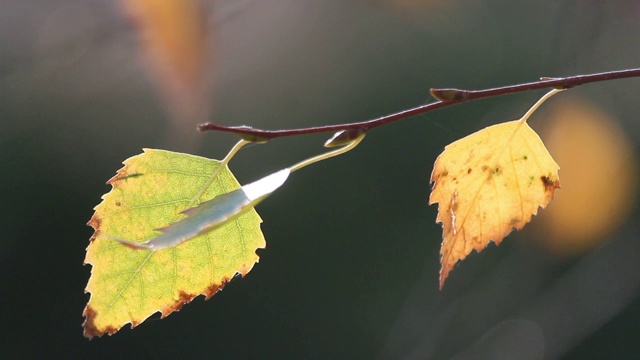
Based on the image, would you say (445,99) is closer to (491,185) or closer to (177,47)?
(491,185)

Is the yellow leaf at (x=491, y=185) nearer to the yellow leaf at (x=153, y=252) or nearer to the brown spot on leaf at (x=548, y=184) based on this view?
the brown spot on leaf at (x=548, y=184)

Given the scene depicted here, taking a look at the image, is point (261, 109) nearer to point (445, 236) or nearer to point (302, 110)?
point (302, 110)

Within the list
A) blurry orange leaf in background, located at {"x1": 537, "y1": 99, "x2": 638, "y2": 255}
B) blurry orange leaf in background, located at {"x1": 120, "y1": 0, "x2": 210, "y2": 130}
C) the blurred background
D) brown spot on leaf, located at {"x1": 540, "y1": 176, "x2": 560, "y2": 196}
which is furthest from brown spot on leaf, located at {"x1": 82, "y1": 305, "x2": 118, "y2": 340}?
blurry orange leaf in background, located at {"x1": 537, "y1": 99, "x2": 638, "y2": 255}

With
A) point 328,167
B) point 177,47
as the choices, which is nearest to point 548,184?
point 177,47

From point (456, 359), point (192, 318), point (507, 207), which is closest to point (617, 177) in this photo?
point (456, 359)

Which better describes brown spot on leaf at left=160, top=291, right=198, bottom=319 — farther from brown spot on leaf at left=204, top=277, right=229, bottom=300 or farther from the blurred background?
the blurred background

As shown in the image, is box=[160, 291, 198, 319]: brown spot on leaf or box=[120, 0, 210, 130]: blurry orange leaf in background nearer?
box=[160, 291, 198, 319]: brown spot on leaf
